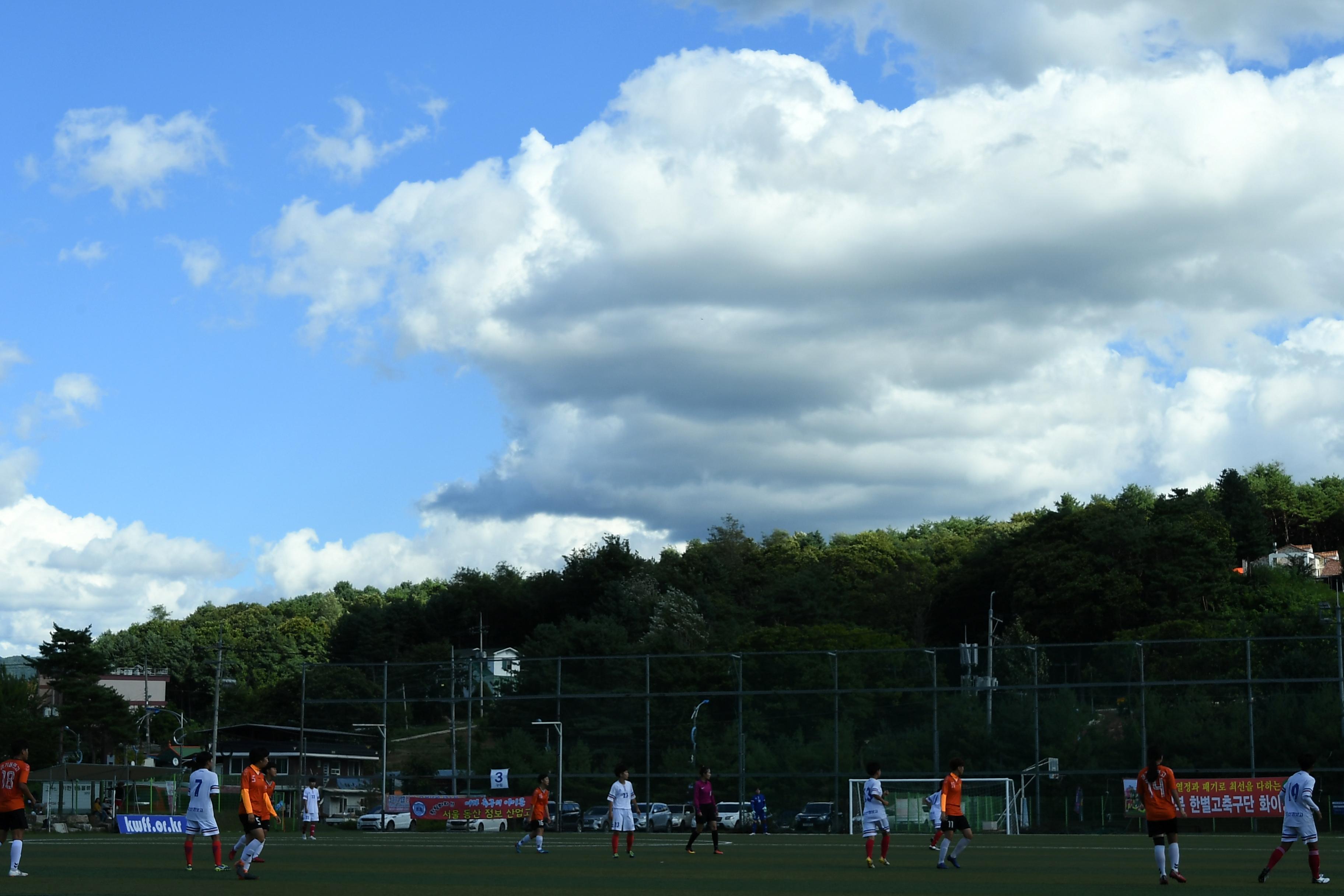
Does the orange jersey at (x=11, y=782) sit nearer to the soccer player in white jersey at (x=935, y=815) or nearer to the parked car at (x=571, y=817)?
the soccer player in white jersey at (x=935, y=815)

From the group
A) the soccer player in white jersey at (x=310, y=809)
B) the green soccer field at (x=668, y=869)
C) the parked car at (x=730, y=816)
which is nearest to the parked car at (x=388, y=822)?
the soccer player in white jersey at (x=310, y=809)

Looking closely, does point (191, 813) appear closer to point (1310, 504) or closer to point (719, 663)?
point (719, 663)

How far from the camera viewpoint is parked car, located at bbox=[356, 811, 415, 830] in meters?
47.5

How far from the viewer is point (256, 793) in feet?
71.5

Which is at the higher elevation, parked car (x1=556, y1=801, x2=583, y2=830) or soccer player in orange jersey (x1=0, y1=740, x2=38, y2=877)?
soccer player in orange jersey (x1=0, y1=740, x2=38, y2=877)

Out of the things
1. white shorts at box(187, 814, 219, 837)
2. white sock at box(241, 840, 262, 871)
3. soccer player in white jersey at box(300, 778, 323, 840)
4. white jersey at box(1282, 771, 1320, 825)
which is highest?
white jersey at box(1282, 771, 1320, 825)

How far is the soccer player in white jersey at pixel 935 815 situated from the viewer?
1006 inches

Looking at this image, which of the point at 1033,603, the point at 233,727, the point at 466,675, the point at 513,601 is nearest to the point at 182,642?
the point at 513,601

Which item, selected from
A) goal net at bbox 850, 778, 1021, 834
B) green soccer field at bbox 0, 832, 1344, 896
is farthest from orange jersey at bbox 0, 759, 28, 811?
goal net at bbox 850, 778, 1021, 834

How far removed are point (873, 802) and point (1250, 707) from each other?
2279 cm

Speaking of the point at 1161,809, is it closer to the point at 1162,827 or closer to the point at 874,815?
the point at 1162,827

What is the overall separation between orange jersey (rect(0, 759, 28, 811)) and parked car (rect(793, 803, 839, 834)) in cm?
2838

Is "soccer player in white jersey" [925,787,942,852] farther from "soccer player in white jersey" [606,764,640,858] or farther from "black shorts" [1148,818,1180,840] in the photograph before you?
"soccer player in white jersey" [606,764,640,858]

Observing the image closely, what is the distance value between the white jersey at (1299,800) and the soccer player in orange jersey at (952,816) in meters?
5.34
